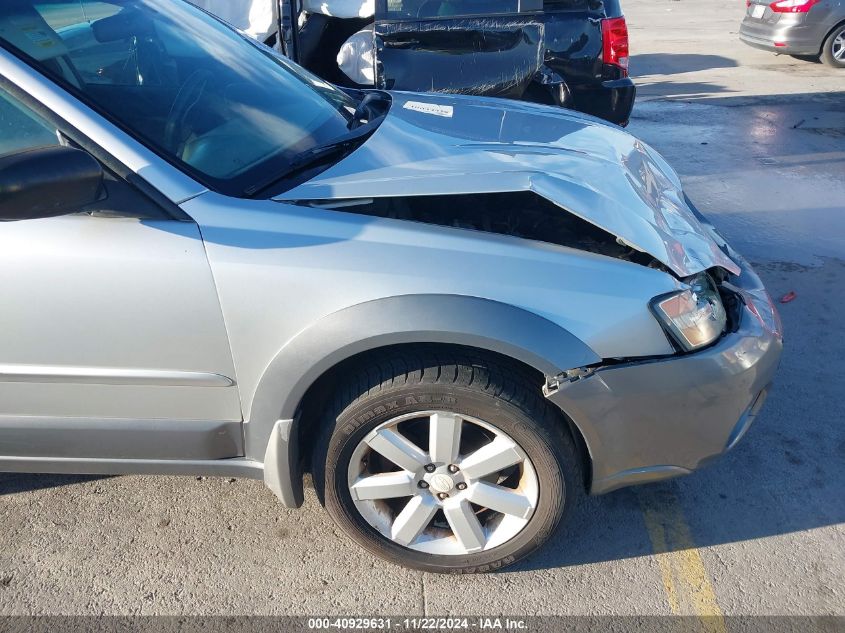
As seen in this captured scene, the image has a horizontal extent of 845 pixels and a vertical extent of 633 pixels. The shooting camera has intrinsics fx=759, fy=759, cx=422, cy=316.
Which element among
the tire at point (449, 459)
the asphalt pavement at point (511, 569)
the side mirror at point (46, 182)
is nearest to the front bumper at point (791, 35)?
the asphalt pavement at point (511, 569)

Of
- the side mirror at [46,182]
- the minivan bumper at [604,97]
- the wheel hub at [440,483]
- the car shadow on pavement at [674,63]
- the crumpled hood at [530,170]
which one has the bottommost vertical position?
the car shadow on pavement at [674,63]

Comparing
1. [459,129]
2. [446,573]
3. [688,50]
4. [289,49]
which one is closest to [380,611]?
[446,573]

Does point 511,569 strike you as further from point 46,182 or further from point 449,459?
point 46,182

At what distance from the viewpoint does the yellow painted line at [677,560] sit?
242 centimetres

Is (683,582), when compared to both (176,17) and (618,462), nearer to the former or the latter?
(618,462)

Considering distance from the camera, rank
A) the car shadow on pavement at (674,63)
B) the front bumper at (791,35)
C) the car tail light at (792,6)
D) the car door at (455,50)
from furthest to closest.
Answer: the car shadow on pavement at (674,63), the front bumper at (791,35), the car tail light at (792,6), the car door at (455,50)

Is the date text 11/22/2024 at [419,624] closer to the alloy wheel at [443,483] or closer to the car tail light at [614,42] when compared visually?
the alloy wheel at [443,483]

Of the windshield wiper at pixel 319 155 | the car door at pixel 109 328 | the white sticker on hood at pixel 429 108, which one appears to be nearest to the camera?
the car door at pixel 109 328

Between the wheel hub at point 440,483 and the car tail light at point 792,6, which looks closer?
the wheel hub at point 440,483

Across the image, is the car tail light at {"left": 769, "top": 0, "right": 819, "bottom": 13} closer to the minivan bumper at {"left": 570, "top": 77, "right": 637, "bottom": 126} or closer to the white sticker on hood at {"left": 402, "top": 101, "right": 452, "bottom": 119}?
the minivan bumper at {"left": 570, "top": 77, "right": 637, "bottom": 126}

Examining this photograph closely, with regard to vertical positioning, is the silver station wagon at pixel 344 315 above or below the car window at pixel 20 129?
below

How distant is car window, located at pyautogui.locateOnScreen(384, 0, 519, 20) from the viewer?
16.8ft

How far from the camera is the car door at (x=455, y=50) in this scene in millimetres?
4961

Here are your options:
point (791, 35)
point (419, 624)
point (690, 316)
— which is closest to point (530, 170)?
point (690, 316)
